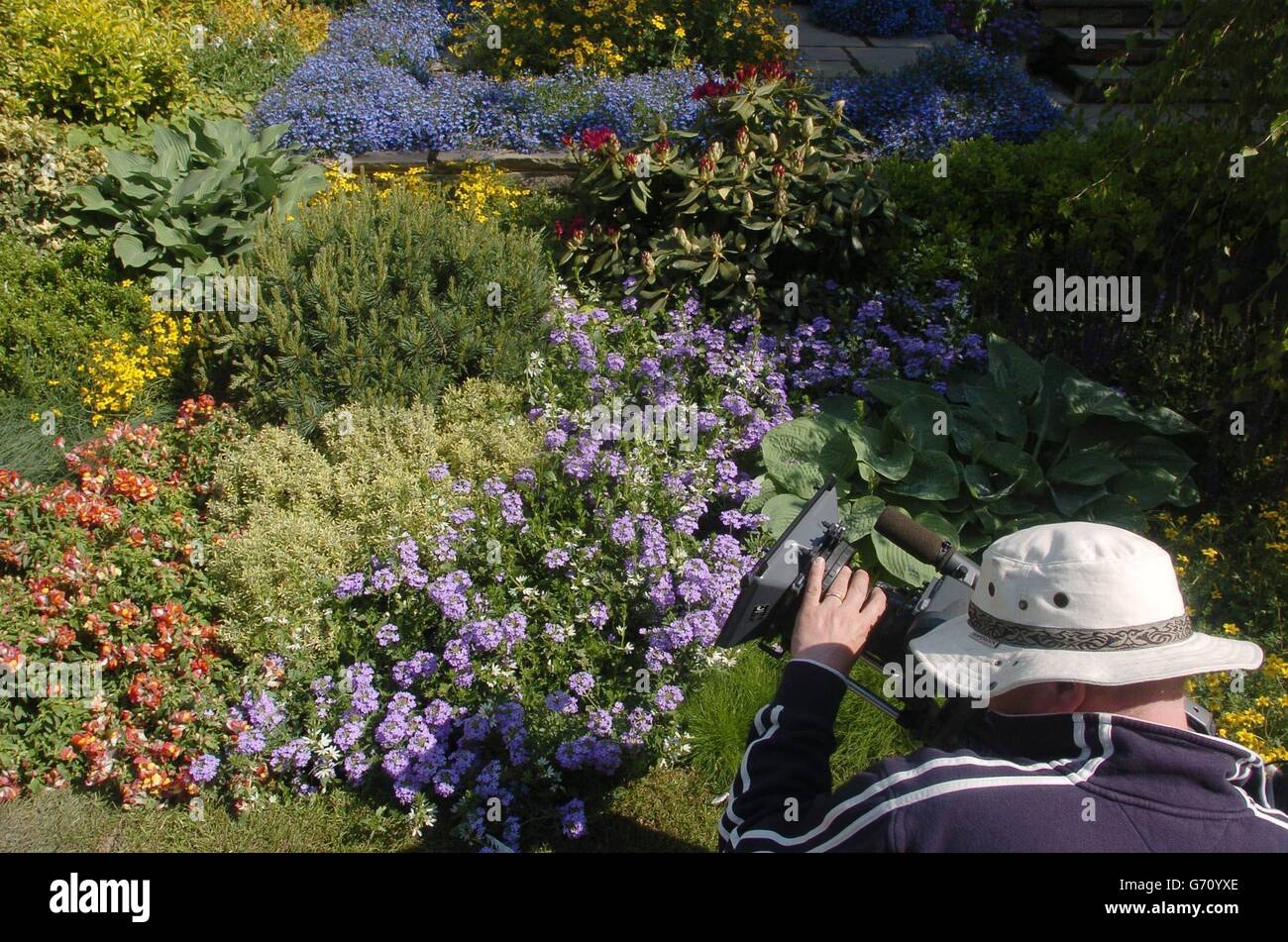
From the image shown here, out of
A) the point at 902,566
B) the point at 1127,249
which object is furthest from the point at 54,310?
the point at 1127,249

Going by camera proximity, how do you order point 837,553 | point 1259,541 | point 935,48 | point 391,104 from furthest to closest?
point 935,48 → point 391,104 → point 1259,541 → point 837,553

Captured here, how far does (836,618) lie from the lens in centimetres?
222

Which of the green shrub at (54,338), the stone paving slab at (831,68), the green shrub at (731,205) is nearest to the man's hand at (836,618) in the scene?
the green shrub at (731,205)

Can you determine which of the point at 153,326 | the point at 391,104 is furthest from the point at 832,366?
the point at 391,104

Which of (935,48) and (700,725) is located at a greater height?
(935,48)

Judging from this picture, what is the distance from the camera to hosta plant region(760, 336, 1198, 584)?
410 cm

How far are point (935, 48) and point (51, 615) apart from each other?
6.89m

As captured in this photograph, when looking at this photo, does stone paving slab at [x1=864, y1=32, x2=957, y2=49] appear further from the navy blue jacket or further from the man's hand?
the navy blue jacket

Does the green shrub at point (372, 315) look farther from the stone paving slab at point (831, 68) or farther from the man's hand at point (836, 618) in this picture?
the stone paving slab at point (831, 68)

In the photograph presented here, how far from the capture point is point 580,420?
4266 mm


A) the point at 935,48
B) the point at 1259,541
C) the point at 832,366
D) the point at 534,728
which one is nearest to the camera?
the point at 534,728

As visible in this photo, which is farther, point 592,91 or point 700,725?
point 592,91

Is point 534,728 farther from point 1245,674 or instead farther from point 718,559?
point 1245,674

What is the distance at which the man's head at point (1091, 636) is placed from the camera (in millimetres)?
1837
